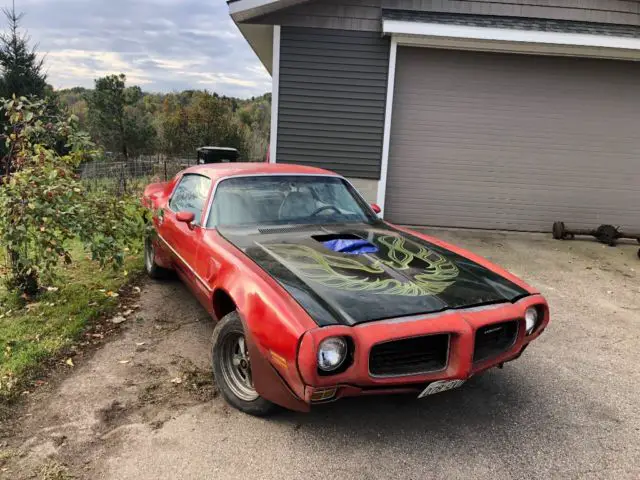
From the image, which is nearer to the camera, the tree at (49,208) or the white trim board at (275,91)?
the tree at (49,208)

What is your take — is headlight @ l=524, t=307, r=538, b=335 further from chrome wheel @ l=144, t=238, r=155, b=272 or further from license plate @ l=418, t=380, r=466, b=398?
chrome wheel @ l=144, t=238, r=155, b=272

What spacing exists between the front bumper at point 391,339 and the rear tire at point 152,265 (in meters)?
3.49

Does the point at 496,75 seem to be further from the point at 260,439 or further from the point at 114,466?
the point at 114,466

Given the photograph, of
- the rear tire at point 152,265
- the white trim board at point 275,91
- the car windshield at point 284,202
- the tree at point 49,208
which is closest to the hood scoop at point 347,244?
the car windshield at point 284,202

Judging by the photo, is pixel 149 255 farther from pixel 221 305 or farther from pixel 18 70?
pixel 18 70

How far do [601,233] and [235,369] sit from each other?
7.49 meters

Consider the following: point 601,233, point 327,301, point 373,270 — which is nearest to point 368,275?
point 373,270

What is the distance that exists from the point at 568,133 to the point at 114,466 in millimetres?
8809

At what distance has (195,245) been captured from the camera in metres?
3.79

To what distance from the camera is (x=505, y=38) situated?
305 inches

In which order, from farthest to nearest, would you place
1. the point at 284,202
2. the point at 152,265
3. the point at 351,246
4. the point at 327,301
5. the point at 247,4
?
the point at 247,4 < the point at 152,265 < the point at 284,202 < the point at 351,246 < the point at 327,301

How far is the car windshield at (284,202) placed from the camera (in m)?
3.86

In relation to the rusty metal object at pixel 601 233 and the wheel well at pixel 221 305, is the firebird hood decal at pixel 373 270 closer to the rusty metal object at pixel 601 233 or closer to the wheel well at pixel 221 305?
the wheel well at pixel 221 305

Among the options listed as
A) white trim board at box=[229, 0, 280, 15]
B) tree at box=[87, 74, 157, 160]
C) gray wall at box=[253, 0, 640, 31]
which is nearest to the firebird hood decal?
white trim board at box=[229, 0, 280, 15]
